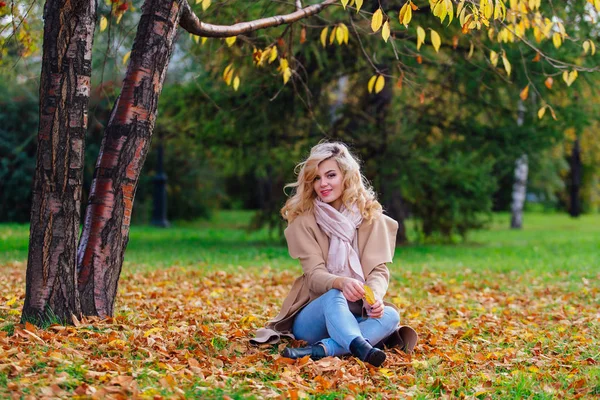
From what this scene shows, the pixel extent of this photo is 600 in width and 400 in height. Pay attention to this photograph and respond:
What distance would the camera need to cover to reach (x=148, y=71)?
484 cm

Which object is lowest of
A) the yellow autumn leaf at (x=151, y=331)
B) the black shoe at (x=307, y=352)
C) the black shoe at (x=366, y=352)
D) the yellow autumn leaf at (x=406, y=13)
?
the yellow autumn leaf at (x=151, y=331)

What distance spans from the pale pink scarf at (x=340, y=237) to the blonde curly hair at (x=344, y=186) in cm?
7

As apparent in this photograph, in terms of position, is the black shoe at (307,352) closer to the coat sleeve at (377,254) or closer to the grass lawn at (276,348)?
the grass lawn at (276,348)

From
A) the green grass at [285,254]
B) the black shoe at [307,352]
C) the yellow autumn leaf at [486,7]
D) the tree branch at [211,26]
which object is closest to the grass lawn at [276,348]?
the black shoe at [307,352]

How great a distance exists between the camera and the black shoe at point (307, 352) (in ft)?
14.3

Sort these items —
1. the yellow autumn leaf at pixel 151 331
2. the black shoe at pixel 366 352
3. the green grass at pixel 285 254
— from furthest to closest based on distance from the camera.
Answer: the green grass at pixel 285 254, the yellow autumn leaf at pixel 151 331, the black shoe at pixel 366 352

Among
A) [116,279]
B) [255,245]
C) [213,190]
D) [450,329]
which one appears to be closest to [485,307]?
[450,329]

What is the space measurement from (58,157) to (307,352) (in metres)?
1.92

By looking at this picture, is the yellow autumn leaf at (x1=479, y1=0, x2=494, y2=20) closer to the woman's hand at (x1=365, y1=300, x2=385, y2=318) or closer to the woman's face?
the woman's face

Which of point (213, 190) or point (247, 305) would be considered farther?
point (213, 190)

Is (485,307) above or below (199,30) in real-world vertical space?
below

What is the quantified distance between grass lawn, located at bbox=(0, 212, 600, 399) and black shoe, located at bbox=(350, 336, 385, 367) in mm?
53

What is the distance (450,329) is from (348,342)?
1.75 metres

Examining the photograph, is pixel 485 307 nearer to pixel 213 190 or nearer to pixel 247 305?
pixel 247 305
